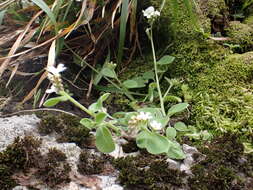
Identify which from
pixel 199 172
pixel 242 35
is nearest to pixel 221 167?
pixel 199 172

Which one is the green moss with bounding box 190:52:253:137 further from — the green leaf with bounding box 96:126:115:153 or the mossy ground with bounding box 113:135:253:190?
the green leaf with bounding box 96:126:115:153

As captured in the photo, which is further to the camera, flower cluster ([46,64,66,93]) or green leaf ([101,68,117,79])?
green leaf ([101,68,117,79])

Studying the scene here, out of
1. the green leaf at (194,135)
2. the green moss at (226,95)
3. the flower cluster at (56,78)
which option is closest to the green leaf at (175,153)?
the green leaf at (194,135)

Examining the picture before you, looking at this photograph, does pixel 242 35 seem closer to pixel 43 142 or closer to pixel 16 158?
pixel 43 142

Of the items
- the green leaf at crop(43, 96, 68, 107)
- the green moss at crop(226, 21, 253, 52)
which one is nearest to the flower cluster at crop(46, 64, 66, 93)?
the green leaf at crop(43, 96, 68, 107)

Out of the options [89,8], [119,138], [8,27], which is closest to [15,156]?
[119,138]

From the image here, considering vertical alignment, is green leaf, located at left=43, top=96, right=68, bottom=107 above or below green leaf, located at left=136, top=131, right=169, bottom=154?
above

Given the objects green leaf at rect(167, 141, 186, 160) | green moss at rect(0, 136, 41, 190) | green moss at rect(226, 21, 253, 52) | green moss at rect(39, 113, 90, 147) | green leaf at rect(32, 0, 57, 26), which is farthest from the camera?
green moss at rect(226, 21, 253, 52)

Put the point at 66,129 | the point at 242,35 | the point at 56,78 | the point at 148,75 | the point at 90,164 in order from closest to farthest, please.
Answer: the point at 56,78
the point at 90,164
the point at 66,129
the point at 148,75
the point at 242,35
